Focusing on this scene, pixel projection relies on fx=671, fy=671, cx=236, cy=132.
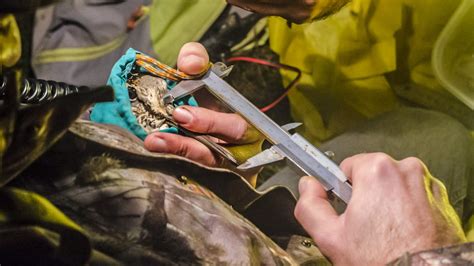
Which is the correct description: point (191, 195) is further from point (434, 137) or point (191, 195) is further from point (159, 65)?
point (434, 137)

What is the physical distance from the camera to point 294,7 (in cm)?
67

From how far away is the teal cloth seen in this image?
1.96 ft

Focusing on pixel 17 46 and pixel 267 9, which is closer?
pixel 17 46

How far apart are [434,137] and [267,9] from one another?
0.21 m

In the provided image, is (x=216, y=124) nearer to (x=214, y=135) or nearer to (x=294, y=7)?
(x=214, y=135)

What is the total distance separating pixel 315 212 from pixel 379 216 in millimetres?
56

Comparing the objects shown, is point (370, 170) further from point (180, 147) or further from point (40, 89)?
point (40, 89)

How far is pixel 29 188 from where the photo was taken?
1.81 ft

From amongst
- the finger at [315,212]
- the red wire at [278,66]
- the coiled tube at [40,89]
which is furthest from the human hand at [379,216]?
the coiled tube at [40,89]

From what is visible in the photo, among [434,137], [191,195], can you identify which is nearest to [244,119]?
[191,195]

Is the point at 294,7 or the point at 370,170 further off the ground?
the point at 294,7

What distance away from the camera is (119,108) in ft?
1.98

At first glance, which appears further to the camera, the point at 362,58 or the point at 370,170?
the point at 362,58

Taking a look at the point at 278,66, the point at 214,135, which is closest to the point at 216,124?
the point at 214,135
